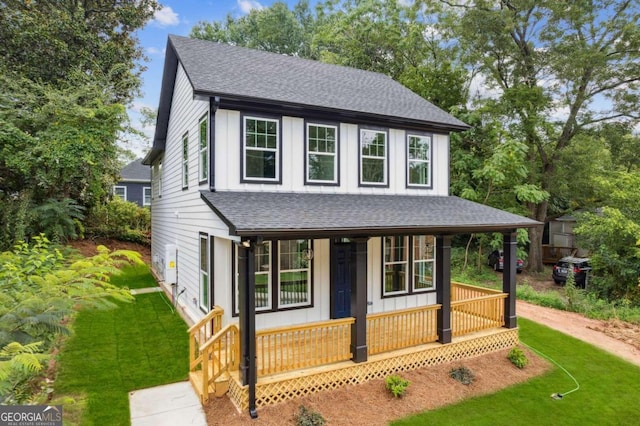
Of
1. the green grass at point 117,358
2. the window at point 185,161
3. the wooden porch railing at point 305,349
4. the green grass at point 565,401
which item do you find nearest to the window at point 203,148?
the window at point 185,161

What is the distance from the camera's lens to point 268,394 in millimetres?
6352

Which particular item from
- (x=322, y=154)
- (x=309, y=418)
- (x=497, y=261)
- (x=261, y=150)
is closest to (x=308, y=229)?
(x=261, y=150)

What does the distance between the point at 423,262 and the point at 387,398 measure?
4822 millimetres

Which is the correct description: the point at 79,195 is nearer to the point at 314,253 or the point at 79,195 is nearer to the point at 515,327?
the point at 314,253

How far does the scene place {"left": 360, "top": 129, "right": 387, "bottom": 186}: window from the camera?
990 cm

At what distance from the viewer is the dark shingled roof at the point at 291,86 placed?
861 centimetres

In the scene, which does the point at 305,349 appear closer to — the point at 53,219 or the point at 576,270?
the point at 53,219

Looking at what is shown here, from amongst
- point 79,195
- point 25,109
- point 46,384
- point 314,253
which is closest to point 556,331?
point 314,253

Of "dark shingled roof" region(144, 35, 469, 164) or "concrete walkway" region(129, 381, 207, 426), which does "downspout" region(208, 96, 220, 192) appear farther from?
"concrete walkway" region(129, 381, 207, 426)

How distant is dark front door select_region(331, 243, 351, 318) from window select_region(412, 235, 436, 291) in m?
2.38

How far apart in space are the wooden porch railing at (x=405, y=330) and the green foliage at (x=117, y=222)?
18.5 meters

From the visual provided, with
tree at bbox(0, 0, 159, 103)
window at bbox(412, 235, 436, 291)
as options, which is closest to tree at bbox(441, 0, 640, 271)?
window at bbox(412, 235, 436, 291)

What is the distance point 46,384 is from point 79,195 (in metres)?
16.2

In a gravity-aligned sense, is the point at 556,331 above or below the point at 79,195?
below
